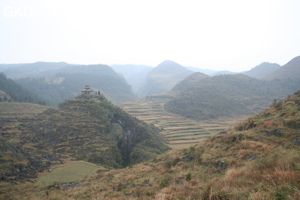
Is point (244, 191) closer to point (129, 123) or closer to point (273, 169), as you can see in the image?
point (273, 169)

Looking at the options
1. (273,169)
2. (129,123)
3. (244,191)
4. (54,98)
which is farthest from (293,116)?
(54,98)

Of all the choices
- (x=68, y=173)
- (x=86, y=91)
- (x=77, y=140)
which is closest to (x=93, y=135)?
(x=77, y=140)

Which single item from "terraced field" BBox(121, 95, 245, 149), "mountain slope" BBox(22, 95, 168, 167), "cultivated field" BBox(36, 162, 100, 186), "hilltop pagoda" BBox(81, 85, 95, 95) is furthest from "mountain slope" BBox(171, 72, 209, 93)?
"cultivated field" BBox(36, 162, 100, 186)

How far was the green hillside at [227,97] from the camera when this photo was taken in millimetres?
101938

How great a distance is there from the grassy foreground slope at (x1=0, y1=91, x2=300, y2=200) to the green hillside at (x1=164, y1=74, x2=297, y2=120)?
79792 millimetres

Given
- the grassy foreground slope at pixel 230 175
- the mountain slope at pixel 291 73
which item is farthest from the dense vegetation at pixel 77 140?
the mountain slope at pixel 291 73

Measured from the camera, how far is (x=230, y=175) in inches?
273

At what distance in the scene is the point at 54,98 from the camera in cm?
17425

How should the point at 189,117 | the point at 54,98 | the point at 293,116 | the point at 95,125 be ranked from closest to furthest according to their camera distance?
the point at 293,116
the point at 95,125
the point at 189,117
the point at 54,98

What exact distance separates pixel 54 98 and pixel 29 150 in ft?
523

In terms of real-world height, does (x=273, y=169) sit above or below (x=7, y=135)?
above

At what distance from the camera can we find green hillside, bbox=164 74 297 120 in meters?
102

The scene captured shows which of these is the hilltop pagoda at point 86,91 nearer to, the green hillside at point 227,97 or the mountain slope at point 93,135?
the mountain slope at point 93,135

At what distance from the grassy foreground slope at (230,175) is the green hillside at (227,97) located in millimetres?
79792
